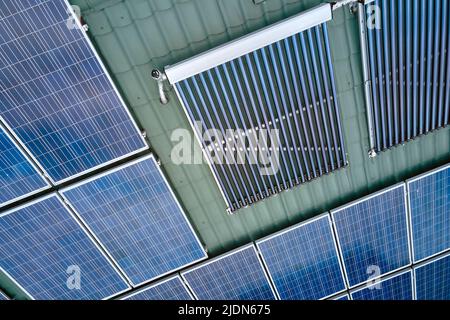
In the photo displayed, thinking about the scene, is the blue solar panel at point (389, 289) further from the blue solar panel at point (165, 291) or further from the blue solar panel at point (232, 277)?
the blue solar panel at point (165, 291)

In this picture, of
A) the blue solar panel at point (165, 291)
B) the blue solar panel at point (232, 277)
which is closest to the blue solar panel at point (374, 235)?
the blue solar panel at point (232, 277)

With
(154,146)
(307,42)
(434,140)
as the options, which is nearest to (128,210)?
(154,146)

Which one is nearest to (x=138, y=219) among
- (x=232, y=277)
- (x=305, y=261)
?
(x=232, y=277)

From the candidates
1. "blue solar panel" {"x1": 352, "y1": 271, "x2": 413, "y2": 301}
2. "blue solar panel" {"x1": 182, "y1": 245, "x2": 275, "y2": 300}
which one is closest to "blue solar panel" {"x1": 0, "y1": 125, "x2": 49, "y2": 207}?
"blue solar panel" {"x1": 182, "y1": 245, "x2": 275, "y2": 300}

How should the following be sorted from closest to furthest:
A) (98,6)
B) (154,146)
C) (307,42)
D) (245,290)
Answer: (98,6), (307,42), (154,146), (245,290)

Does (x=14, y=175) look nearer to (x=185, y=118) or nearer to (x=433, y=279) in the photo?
(x=185, y=118)

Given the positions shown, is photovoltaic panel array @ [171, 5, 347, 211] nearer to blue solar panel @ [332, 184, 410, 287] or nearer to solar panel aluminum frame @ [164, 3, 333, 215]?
solar panel aluminum frame @ [164, 3, 333, 215]

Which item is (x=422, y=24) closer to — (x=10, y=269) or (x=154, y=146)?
(x=154, y=146)
